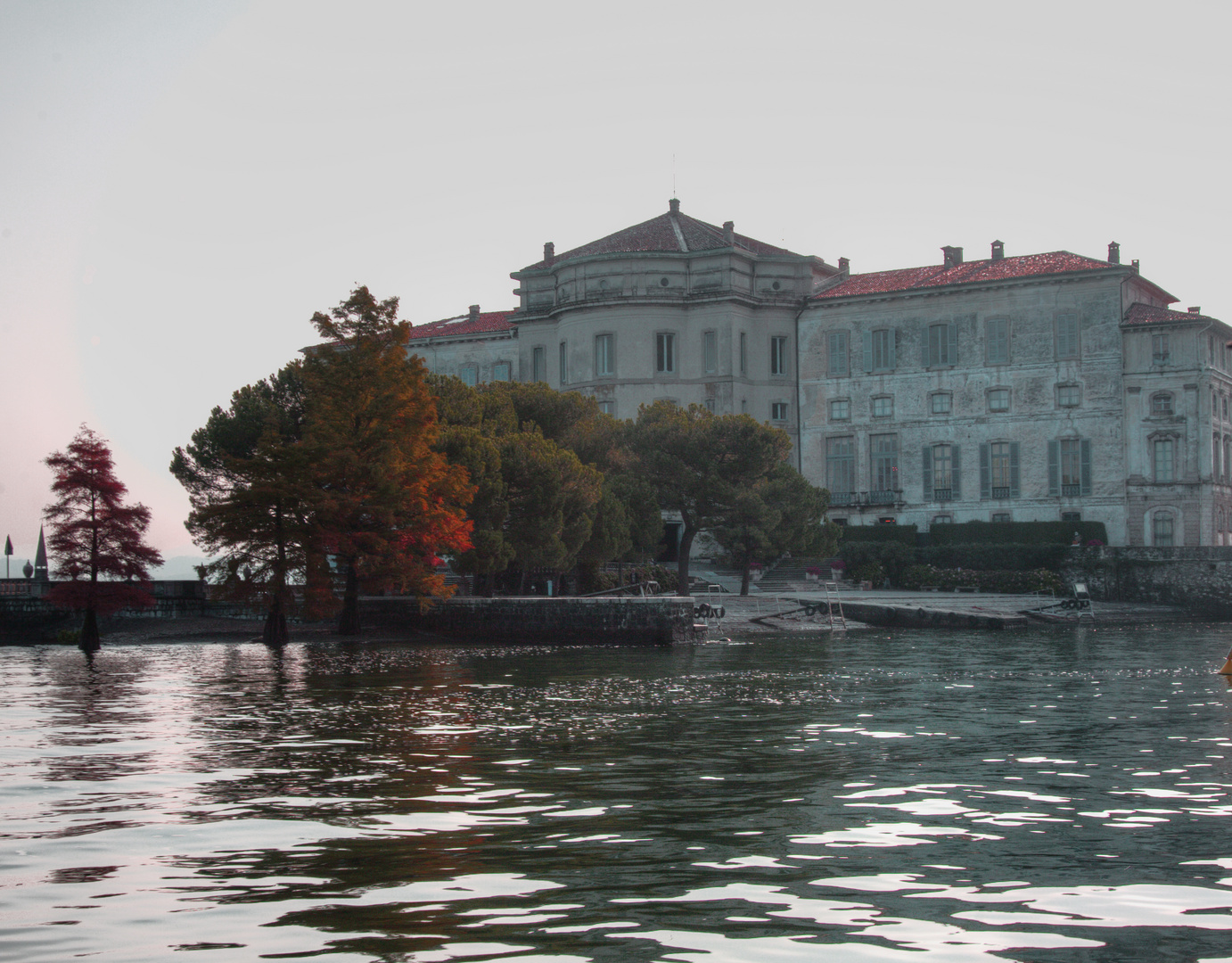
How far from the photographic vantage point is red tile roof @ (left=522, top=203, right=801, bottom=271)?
7219 centimetres

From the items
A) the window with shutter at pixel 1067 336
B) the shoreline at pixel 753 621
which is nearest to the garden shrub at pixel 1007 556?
the shoreline at pixel 753 621

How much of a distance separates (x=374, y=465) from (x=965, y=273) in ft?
132

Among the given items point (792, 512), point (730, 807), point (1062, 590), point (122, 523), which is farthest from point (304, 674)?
point (1062, 590)

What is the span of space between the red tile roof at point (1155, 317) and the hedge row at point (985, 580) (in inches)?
516

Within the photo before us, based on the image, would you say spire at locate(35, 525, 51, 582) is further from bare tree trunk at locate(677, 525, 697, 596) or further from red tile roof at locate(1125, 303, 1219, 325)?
red tile roof at locate(1125, 303, 1219, 325)

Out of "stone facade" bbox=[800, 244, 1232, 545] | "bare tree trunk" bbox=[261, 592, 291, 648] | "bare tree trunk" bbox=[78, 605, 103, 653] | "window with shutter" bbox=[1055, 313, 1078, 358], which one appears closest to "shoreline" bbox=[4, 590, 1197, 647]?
"bare tree trunk" bbox=[261, 592, 291, 648]

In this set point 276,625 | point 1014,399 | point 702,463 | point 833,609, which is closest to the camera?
point 276,625

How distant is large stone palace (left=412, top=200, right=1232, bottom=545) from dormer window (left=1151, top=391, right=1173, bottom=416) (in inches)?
3.6

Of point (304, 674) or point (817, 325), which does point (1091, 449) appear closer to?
point (817, 325)

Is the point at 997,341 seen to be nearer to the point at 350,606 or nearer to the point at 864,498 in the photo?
the point at 864,498

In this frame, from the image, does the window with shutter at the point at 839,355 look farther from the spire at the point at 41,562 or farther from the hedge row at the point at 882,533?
the spire at the point at 41,562

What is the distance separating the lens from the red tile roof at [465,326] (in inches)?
3219

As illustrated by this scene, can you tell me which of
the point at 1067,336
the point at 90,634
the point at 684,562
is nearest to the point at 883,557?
the point at 684,562

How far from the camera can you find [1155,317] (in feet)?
211
